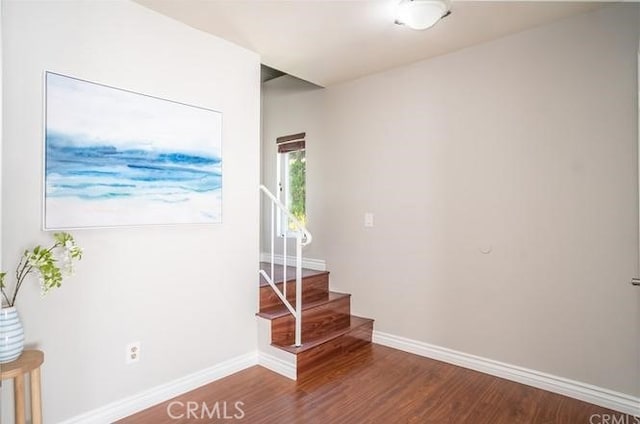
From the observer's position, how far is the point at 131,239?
7.30 ft

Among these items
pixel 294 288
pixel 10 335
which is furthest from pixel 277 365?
pixel 10 335

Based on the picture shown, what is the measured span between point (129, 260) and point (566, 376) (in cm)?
285

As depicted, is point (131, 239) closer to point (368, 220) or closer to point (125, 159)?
point (125, 159)

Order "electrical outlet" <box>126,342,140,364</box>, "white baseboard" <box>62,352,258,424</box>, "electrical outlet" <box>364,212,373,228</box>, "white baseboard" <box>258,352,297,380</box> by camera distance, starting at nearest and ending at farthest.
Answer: "white baseboard" <box>62,352,258,424</box>, "electrical outlet" <box>126,342,140,364</box>, "white baseboard" <box>258,352,297,380</box>, "electrical outlet" <box>364,212,373,228</box>

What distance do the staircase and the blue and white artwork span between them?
3.00ft

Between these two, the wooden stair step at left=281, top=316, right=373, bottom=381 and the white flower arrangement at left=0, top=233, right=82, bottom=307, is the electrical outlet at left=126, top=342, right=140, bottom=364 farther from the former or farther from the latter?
the wooden stair step at left=281, top=316, right=373, bottom=381

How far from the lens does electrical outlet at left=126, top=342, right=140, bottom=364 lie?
222 cm

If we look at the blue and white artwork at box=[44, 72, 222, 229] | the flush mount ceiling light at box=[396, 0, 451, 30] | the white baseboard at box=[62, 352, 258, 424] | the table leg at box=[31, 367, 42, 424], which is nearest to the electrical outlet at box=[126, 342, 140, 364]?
the white baseboard at box=[62, 352, 258, 424]

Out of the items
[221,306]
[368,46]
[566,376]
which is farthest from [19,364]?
[566,376]

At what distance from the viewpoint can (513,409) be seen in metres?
2.28

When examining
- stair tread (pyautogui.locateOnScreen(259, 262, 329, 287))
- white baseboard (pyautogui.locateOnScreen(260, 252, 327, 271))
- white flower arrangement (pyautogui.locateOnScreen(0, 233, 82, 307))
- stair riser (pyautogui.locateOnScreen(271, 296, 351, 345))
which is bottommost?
stair riser (pyautogui.locateOnScreen(271, 296, 351, 345))

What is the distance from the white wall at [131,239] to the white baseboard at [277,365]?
135 millimetres

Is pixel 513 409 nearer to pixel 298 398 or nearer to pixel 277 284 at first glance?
pixel 298 398

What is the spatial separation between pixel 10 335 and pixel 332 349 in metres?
2.07
